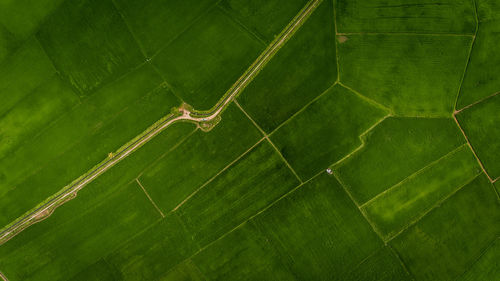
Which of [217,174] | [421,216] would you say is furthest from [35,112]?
[421,216]

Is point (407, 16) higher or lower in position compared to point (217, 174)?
higher

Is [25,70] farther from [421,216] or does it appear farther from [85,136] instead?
[421,216]

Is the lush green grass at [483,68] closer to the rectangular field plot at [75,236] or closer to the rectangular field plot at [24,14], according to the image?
the rectangular field plot at [75,236]

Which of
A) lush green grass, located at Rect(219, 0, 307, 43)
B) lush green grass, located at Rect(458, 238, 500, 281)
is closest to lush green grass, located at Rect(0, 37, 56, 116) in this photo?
lush green grass, located at Rect(219, 0, 307, 43)

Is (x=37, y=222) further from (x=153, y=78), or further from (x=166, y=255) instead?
(x=153, y=78)

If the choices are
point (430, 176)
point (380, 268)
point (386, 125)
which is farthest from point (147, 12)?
point (380, 268)

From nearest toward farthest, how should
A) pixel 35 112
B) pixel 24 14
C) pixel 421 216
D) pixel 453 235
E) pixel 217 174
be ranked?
pixel 24 14 → pixel 35 112 → pixel 217 174 → pixel 421 216 → pixel 453 235

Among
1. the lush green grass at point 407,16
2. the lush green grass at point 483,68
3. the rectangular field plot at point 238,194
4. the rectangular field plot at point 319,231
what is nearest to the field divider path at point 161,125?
the lush green grass at point 407,16
